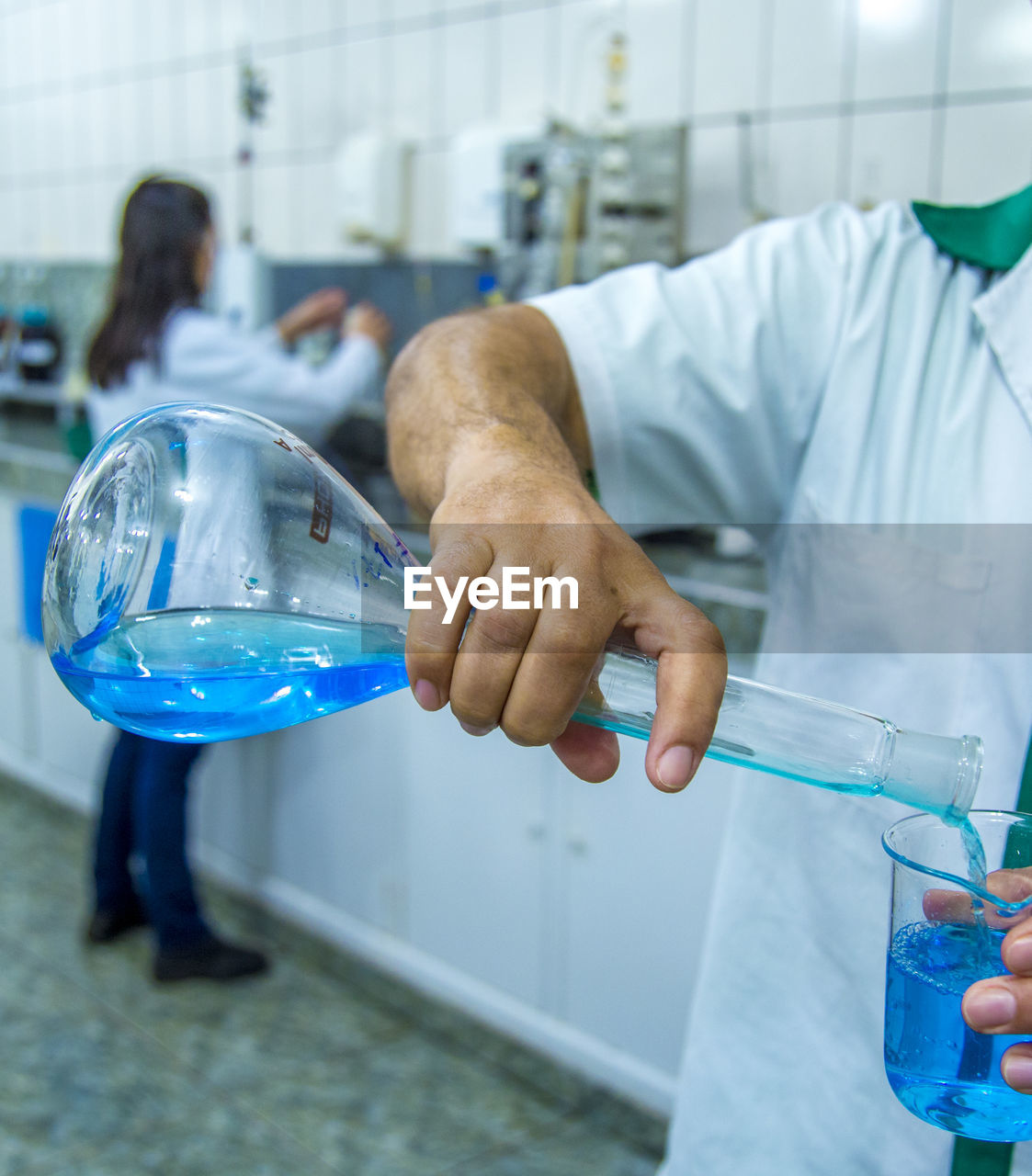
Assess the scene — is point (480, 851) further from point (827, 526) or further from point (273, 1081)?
point (827, 526)

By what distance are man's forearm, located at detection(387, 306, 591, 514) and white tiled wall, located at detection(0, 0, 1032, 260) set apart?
4.58 ft

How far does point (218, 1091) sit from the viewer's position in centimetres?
190

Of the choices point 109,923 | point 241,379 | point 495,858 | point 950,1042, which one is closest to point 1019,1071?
point 950,1042

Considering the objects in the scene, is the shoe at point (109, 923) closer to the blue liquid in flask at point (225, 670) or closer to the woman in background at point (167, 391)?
the woman in background at point (167, 391)

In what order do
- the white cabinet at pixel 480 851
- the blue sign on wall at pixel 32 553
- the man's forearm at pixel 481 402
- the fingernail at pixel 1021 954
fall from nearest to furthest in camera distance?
the fingernail at pixel 1021 954 → the man's forearm at pixel 481 402 → the white cabinet at pixel 480 851 → the blue sign on wall at pixel 32 553

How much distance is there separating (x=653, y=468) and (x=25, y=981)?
1917 mm

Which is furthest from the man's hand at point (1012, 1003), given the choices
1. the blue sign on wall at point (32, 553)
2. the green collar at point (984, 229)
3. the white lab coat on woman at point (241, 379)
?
the blue sign on wall at point (32, 553)

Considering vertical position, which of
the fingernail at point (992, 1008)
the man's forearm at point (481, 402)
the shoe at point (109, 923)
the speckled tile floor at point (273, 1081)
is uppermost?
the man's forearm at point (481, 402)

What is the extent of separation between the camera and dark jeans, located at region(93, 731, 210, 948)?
215 centimetres

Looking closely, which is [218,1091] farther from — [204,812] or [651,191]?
[651,191]

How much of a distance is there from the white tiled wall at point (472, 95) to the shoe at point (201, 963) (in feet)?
5.43

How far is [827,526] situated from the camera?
834mm

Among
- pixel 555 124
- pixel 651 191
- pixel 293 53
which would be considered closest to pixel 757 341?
pixel 651 191

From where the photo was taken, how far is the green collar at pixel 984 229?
80cm
